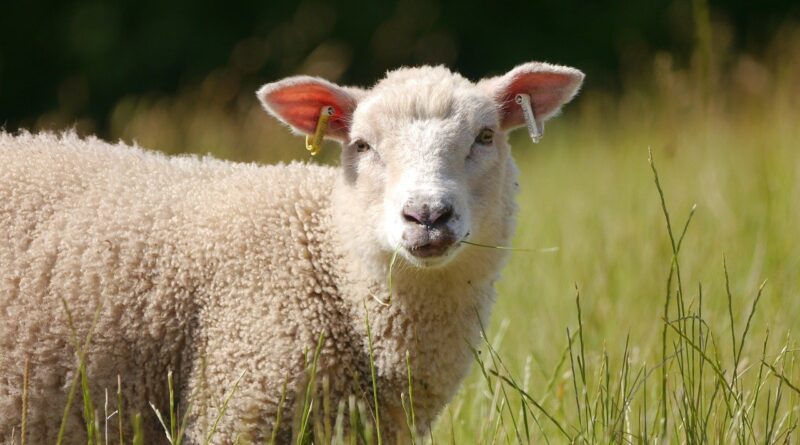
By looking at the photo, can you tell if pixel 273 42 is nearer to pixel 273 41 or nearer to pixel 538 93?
pixel 273 41

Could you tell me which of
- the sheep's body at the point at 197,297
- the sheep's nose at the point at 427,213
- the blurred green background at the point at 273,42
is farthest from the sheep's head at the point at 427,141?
the blurred green background at the point at 273,42

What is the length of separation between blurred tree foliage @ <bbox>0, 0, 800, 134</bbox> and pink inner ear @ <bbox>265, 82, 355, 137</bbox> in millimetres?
8552

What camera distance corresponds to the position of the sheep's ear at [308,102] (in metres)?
3.49

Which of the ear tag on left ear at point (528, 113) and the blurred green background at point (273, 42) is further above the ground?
the blurred green background at point (273, 42)

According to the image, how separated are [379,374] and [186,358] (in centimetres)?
55

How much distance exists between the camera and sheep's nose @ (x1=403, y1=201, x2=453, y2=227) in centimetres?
298

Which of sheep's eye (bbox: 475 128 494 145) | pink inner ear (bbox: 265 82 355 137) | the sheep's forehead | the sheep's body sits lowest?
the sheep's body

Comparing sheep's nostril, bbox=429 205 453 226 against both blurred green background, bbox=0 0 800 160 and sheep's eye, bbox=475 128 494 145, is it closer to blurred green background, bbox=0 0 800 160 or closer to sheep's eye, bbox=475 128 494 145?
sheep's eye, bbox=475 128 494 145

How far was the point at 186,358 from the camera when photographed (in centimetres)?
316

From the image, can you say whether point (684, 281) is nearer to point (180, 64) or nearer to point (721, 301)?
point (721, 301)

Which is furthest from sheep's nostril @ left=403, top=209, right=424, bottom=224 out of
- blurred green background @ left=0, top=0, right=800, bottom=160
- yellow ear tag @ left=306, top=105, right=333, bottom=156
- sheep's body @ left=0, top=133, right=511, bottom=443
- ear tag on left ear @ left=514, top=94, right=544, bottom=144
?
blurred green background @ left=0, top=0, right=800, bottom=160

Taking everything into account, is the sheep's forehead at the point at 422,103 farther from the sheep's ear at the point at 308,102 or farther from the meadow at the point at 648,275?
the meadow at the point at 648,275

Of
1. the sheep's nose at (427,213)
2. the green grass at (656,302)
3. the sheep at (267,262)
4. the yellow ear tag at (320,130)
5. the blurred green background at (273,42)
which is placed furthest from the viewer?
the blurred green background at (273,42)

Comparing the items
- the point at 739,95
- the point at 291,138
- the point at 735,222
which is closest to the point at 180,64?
the point at 291,138
